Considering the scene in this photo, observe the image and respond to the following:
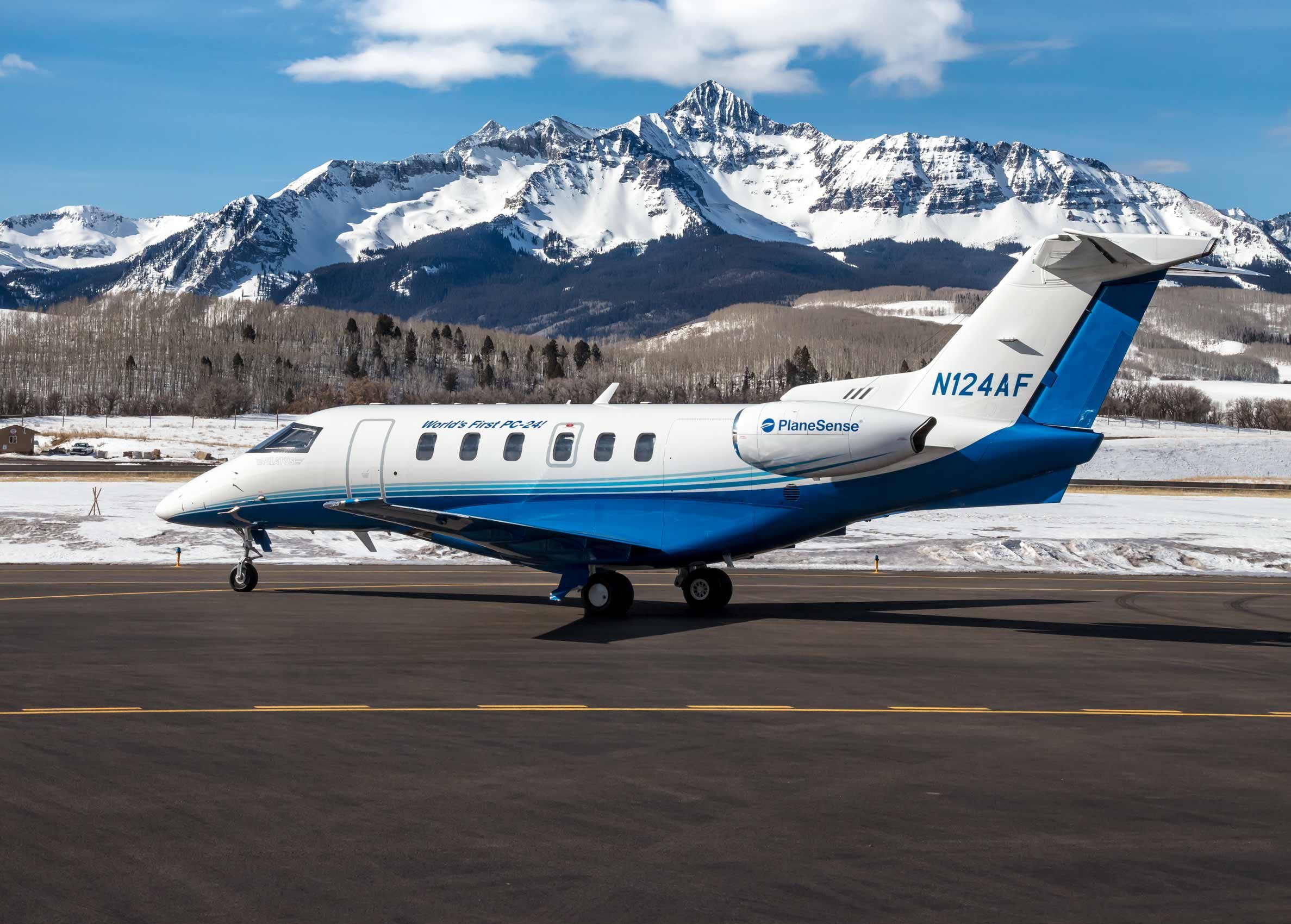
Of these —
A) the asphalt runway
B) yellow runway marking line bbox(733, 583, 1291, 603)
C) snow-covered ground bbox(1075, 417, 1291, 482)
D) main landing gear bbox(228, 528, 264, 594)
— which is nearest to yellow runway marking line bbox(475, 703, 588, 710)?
the asphalt runway

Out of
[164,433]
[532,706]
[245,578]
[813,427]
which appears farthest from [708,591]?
[164,433]

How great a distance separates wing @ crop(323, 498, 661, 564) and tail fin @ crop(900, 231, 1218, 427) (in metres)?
5.55

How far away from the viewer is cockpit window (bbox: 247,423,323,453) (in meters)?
24.0

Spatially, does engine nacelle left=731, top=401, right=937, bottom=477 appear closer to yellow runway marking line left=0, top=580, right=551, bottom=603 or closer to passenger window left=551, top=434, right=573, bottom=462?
passenger window left=551, top=434, right=573, bottom=462

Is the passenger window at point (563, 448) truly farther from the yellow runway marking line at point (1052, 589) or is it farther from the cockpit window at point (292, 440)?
the yellow runway marking line at point (1052, 589)

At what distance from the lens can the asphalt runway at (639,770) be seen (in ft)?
24.3

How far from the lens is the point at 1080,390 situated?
19453 millimetres

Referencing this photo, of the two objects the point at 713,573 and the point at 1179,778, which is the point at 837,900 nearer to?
the point at 1179,778

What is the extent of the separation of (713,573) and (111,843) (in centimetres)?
1468

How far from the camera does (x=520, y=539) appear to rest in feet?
67.5

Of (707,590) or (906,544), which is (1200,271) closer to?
(707,590)

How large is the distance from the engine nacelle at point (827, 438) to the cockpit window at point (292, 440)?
843 centimetres

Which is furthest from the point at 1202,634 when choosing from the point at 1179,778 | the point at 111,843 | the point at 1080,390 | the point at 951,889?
the point at 111,843

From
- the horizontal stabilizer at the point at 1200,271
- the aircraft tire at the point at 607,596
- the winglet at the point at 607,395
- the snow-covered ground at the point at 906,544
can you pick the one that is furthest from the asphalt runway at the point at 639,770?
the snow-covered ground at the point at 906,544
